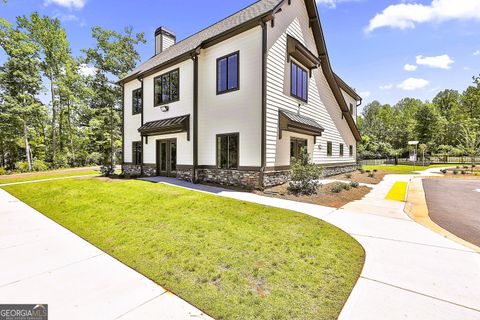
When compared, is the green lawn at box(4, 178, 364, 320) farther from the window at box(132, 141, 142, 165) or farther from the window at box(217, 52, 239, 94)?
the window at box(132, 141, 142, 165)

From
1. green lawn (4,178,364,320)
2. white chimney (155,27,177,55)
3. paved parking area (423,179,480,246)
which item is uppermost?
white chimney (155,27,177,55)

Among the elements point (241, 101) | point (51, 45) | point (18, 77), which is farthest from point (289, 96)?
point (51, 45)

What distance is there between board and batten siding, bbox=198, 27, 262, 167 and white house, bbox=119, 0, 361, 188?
0.16 ft

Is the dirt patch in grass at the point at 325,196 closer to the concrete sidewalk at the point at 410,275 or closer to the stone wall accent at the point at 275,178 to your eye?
the stone wall accent at the point at 275,178

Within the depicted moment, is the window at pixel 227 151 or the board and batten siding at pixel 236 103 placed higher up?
the board and batten siding at pixel 236 103

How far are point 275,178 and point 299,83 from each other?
6441 millimetres

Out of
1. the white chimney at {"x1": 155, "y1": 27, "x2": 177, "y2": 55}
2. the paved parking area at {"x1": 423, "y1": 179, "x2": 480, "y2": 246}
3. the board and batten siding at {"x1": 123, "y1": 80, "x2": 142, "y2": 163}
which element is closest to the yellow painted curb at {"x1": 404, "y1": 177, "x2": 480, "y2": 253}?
the paved parking area at {"x1": 423, "y1": 179, "x2": 480, "y2": 246}

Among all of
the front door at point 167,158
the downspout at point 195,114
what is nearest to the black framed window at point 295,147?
the downspout at point 195,114

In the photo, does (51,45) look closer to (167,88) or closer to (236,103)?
(167,88)

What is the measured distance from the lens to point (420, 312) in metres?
2.55

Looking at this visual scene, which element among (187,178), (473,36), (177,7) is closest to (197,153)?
(187,178)

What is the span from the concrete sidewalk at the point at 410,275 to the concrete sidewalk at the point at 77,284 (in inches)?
88.9

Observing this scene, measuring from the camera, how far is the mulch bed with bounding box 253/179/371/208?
27.0ft

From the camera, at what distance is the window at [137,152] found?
54.5ft
